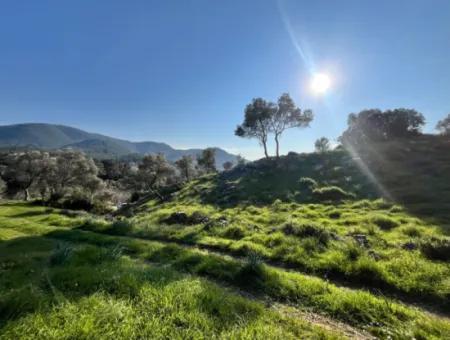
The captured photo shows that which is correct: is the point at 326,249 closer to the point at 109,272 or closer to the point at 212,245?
the point at 212,245

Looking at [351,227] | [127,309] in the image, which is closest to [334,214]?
[351,227]

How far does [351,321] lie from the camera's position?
18.8ft

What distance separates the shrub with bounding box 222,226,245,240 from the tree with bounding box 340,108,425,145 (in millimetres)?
59177

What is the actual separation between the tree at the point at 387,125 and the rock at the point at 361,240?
58052 mm

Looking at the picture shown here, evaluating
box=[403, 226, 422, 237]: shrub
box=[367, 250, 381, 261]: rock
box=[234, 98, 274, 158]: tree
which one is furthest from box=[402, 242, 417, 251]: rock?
box=[234, 98, 274, 158]: tree

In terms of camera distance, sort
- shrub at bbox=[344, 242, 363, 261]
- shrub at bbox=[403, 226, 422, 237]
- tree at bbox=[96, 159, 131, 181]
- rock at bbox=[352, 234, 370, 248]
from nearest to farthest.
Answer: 1. shrub at bbox=[344, 242, 363, 261]
2. rock at bbox=[352, 234, 370, 248]
3. shrub at bbox=[403, 226, 422, 237]
4. tree at bbox=[96, 159, 131, 181]

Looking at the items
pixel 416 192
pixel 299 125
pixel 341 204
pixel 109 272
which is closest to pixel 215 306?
pixel 109 272

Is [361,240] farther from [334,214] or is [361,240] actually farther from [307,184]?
[307,184]

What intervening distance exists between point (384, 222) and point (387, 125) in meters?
62.2

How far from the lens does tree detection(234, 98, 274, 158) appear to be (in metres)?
46.8

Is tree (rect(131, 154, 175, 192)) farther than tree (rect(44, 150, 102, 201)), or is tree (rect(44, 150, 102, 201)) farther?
tree (rect(44, 150, 102, 201))

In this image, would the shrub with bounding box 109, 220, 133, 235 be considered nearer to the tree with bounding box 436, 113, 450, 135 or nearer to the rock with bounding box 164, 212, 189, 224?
the rock with bounding box 164, 212, 189, 224

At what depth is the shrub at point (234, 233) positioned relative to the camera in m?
14.1

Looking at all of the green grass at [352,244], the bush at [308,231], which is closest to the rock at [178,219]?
the green grass at [352,244]
